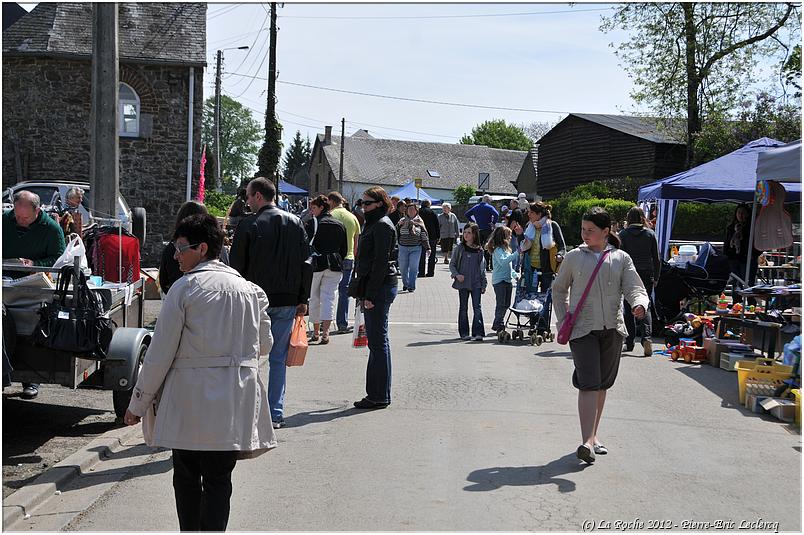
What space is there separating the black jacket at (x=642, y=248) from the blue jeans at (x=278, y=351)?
6031mm

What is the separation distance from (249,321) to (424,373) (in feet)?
19.7

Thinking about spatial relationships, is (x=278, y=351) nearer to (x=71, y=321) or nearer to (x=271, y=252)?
(x=271, y=252)

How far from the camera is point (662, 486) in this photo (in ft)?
19.7

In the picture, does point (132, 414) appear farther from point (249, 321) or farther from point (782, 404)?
point (782, 404)

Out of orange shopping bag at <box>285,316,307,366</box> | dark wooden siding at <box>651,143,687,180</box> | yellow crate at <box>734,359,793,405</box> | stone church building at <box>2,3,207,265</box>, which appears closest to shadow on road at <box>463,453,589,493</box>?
orange shopping bag at <box>285,316,307,366</box>

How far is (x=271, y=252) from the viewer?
718 cm

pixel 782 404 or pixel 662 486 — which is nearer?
pixel 662 486

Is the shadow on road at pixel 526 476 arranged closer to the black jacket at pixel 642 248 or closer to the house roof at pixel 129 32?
the black jacket at pixel 642 248

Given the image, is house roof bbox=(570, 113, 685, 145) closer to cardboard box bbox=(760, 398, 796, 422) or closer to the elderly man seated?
cardboard box bbox=(760, 398, 796, 422)

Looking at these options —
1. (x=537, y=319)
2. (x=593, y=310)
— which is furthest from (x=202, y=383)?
(x=537, y=319)

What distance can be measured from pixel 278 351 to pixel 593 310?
2.59 m

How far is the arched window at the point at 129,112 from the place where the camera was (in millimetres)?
26344

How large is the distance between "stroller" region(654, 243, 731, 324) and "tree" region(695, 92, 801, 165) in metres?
18.5

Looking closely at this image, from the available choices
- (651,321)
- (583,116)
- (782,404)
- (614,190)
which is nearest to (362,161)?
(583,116)
